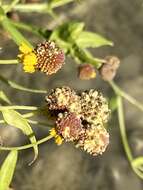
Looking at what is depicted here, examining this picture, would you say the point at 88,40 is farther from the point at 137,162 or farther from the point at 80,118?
the point at 80,118

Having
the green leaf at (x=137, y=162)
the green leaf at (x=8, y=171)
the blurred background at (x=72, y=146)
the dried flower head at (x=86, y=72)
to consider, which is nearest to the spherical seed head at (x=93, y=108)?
the green leaf at (x=8, y=171)

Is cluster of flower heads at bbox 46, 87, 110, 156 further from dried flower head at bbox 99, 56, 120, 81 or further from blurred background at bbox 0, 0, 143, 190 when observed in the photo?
blurred background at bbox 0, 0, 143, 190

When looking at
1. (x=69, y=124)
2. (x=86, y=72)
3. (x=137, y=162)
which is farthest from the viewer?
(x=137, y=162)

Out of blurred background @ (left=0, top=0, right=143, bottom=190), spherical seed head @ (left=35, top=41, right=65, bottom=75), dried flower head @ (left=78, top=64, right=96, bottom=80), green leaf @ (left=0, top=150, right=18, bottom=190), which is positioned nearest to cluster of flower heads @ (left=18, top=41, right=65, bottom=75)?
spherical seed head @ (left=35, top=41, right=65, bottom=75)

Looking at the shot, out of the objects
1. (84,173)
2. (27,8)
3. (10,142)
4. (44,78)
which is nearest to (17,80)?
(44,78)

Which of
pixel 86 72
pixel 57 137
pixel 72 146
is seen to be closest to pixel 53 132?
pixel 57 137

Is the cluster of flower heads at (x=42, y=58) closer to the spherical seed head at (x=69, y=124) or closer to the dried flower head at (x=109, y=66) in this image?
the spherical seed head at (x=69, y=124)

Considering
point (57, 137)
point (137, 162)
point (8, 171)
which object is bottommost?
point (137, 162)

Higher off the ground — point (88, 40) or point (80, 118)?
point (80, 118)
